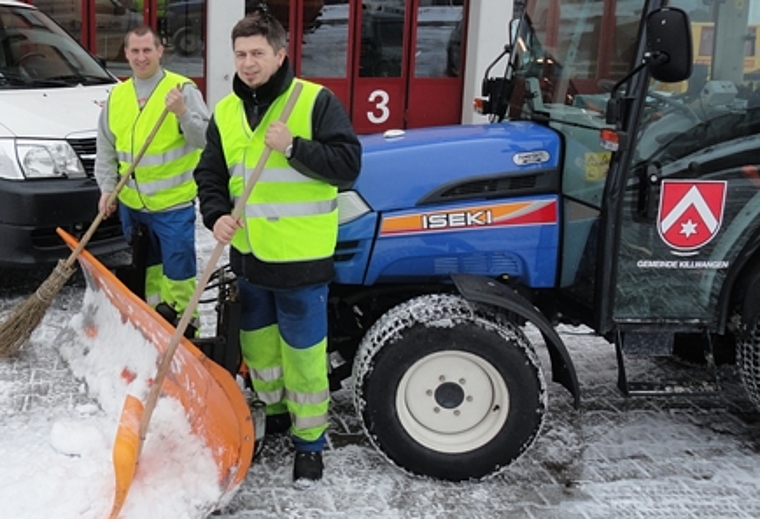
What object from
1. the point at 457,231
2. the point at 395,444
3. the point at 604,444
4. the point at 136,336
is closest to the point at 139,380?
the point at 136,336

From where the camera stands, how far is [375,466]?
3.99 m

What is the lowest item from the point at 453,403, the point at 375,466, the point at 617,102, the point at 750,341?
the point at 375,466

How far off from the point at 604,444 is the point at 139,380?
2093 millimetres

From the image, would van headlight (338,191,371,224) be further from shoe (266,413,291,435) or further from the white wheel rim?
shoe (266,413,291,435)

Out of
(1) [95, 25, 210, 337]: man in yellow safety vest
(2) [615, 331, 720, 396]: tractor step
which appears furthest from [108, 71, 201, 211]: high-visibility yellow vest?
(2) [615, 331, 720, 396]: tractor step

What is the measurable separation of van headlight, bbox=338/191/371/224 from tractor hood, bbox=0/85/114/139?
2.70 metres

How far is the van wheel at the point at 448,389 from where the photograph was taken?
3.75 m

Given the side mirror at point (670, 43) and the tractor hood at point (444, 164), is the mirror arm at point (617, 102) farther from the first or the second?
the tractor hood at point (444, 164)

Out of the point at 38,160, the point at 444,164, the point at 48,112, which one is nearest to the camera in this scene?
the point at 444,164

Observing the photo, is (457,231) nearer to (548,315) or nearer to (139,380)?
(548,315)

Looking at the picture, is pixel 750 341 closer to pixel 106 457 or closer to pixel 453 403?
pixel 453 403

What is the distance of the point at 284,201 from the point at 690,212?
5.47 feet

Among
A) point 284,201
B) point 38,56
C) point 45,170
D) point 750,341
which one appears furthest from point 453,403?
point 38,56

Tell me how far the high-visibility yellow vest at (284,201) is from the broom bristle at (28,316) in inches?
62.9
